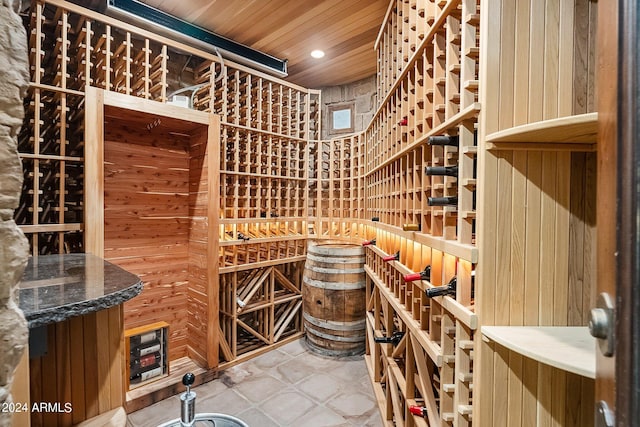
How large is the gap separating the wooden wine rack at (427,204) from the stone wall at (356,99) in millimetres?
1466

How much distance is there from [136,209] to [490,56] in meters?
2.77

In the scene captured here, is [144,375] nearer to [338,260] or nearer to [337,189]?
[338,260]

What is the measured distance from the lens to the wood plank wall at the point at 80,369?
3.67ft

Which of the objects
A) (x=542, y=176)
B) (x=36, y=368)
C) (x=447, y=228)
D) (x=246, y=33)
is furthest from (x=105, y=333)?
(x=246, y=33)

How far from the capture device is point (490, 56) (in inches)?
37.3

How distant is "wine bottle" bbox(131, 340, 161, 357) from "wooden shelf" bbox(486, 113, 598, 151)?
273cm

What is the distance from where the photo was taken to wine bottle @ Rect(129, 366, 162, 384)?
2.40m

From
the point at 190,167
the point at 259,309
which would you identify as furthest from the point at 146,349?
the point at 190,167

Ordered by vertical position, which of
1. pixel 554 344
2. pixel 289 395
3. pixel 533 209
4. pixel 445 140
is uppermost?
pixel 445 140

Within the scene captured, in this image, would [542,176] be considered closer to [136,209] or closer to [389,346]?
[389,346]

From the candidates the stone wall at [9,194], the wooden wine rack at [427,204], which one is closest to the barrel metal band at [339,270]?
the wooden wine rack at [427,204]

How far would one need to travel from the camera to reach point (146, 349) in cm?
248

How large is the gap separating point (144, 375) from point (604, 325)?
9.56ft

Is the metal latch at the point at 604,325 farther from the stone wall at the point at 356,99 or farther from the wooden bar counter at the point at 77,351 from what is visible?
the stone wall at the point at 356,99
